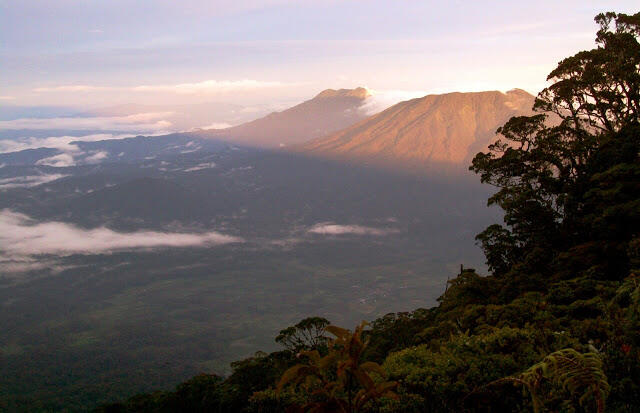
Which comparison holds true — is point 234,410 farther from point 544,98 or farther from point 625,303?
point 544,98

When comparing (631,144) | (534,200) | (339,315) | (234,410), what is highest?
(631,144)

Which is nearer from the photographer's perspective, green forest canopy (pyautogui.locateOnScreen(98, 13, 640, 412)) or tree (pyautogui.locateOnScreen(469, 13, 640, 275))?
green forest canopy (pyautogui.locateOnScreen(98, 13, 640, 412))

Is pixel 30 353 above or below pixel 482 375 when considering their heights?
→ below

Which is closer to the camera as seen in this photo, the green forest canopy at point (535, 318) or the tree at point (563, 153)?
the green forest canopy at point (535, 318)

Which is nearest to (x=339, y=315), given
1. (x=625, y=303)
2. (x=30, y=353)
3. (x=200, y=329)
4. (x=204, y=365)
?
(x=200, y=329)

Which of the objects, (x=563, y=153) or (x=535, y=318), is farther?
(x=563, y=153)

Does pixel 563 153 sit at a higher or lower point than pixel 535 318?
higher

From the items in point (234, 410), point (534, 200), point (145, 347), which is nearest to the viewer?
point (234, 410)

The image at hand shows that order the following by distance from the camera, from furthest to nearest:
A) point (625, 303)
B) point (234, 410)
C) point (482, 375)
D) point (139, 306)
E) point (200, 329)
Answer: point (139, 306) → point (200, 329) → point (234, 410) → point (625, 303) → point (482, 375)
